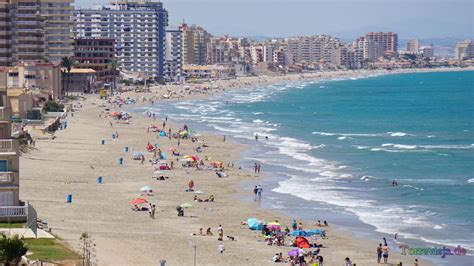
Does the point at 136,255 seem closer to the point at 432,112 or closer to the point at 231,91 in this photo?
the point at 432,112

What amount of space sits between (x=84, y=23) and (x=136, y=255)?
167m

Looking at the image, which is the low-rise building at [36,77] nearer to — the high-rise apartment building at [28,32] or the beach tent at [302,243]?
the high-rise apartment building at [28,32]

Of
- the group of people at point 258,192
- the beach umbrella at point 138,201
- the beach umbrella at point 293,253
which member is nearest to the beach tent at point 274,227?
the beach umbrella at point 293,253

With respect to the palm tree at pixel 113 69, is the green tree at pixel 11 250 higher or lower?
higher

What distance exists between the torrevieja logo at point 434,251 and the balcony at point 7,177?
44.6ft

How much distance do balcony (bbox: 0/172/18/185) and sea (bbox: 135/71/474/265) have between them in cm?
1407

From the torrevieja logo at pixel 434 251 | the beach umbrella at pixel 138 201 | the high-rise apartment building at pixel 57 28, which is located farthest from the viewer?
the high-rise apartment building at pixel 57 28

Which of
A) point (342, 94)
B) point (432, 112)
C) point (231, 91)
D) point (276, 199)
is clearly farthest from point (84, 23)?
point (276, 199)

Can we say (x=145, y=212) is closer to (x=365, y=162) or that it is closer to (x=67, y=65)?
(x=365, y=162)

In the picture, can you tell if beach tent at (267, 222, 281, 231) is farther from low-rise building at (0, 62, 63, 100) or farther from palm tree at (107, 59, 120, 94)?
palm tree at (107, 59, 120, 94)

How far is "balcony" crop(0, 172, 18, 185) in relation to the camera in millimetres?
30844

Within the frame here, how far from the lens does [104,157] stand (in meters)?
63.3

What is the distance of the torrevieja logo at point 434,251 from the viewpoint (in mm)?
35969

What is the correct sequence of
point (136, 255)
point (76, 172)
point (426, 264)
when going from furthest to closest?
point (76, 172), point (426, 264), point (136, 255)
